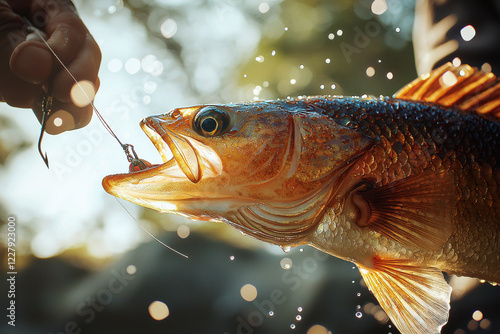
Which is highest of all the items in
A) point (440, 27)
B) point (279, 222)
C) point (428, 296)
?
point (440, 27)

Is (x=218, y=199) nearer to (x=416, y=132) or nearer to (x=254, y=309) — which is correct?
(x=416, y=132)

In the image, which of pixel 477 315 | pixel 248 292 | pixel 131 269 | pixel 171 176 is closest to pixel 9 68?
pixel 171 176

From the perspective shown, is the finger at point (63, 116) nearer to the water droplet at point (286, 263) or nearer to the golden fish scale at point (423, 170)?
the golden fish scale at point (423, 170)

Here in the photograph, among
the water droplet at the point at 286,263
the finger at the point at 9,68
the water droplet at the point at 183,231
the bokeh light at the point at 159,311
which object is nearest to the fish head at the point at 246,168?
the finger at the point at 9,68

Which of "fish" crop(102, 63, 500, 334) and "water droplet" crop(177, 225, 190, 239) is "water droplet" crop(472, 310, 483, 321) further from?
"water droplet" crop(177, 225, 190, 239)

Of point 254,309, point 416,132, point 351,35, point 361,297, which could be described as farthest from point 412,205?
point 351,35

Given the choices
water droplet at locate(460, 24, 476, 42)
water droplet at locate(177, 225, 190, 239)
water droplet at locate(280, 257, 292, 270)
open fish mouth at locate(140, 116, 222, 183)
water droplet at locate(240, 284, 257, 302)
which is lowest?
water droplet at locate(240, 284, 257, 302)

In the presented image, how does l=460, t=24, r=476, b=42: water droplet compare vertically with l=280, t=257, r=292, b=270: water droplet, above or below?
above

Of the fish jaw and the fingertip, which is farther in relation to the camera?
the fingertip

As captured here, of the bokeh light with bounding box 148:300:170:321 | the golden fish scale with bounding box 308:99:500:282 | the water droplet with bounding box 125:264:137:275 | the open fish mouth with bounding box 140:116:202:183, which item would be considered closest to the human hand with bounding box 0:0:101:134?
the open fish mouth with bounding box 140:116:202:183
